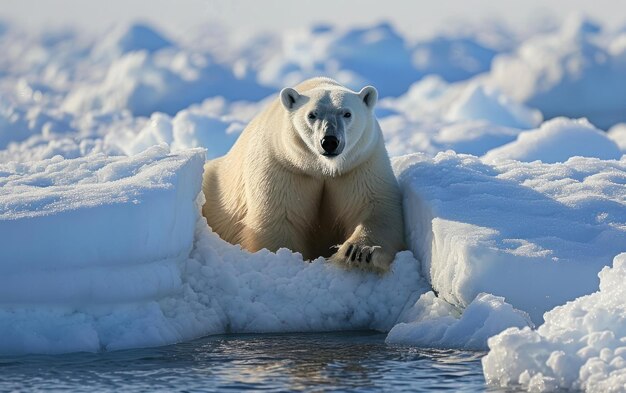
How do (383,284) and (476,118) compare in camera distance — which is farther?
(476,118)

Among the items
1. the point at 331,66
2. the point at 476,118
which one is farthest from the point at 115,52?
the point at 476,118

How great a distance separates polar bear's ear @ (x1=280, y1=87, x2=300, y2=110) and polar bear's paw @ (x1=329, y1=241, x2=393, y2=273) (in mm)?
1087

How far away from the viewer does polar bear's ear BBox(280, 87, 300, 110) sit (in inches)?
289

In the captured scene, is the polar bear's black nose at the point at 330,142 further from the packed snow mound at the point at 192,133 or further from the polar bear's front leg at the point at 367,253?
the packed snow mound at the point at 192,133

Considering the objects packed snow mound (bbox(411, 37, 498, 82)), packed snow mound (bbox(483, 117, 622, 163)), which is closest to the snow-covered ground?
packed snow mound (bbox(483, 117, 622, 163))

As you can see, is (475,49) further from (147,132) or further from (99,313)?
(99,313)

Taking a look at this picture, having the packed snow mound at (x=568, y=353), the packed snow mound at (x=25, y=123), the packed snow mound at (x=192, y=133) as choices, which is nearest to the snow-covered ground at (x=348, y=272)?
the packed snow mound at (x=568, y=353)

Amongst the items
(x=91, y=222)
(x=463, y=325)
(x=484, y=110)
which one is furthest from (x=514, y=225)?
(x=484, y=110)

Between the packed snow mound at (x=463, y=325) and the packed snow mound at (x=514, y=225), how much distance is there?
0.55 feet

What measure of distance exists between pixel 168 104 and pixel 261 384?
2673cm

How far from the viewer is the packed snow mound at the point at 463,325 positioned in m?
5.69

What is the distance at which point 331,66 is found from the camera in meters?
40.8

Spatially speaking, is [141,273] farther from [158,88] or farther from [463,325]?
[158,88]

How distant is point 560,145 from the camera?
490 inches
